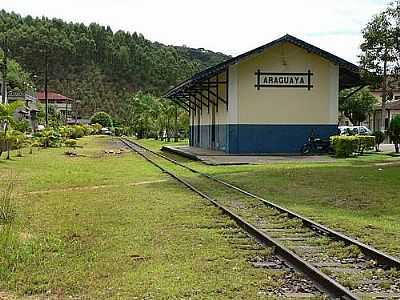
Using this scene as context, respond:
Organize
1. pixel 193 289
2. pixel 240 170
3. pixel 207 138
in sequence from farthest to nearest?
pixel 207 138 → pixel 240 170 → pixel 193 289

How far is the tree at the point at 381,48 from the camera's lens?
28.7 meters

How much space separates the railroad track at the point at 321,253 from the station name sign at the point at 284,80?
2019 centimetres

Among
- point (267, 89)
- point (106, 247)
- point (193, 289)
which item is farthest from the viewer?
point (267, 89)

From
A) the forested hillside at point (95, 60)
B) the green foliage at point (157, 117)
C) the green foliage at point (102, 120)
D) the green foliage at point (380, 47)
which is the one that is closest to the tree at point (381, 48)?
the green foliage at point (380, 47)

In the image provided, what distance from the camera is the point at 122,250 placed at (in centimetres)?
884

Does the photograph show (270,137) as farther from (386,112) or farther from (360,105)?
(360,105)

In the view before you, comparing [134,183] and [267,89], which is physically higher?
[267,89]

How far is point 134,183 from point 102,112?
10521 cm

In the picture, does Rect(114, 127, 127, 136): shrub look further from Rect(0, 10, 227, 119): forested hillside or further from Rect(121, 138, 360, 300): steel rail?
Rect(121, 138, 360, 300): steel rail

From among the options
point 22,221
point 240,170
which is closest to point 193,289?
point 22,221

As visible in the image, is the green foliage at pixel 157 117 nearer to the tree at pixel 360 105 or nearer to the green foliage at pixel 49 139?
the tree at pixel 360 105

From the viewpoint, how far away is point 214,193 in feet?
52.4

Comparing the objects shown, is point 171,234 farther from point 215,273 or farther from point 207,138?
point 207,138

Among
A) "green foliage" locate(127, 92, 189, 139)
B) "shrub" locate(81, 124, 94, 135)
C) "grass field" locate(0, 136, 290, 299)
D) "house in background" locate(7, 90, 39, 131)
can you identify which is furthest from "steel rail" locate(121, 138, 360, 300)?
"house in background" locate(7, 90, 39, 131)
